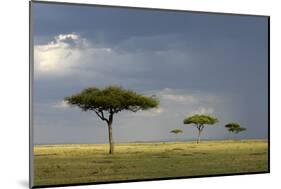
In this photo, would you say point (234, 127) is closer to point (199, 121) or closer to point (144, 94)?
point (199, 121)

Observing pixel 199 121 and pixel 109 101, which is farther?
pixel 199 121

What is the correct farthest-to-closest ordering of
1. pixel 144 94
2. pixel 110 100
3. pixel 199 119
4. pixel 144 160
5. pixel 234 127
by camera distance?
1. pixel 234 127
2. pixel 199 119
3. pixel 144 160
4. pixel 144 94
5. pixel 110 100

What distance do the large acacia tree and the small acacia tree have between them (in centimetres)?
62

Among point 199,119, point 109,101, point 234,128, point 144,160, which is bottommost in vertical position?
point 144,160

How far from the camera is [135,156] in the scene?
23.7 ft

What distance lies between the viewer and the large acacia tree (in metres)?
6.93

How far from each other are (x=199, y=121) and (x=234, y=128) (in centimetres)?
59

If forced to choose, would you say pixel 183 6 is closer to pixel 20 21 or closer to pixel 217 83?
pixel 217 83

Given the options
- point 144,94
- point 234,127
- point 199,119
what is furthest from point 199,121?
point 144,94

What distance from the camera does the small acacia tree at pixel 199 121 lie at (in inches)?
294

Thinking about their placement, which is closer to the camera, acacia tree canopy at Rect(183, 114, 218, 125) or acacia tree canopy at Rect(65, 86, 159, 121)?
acacia tree canopy at Rect(65, 86, 159, 121)

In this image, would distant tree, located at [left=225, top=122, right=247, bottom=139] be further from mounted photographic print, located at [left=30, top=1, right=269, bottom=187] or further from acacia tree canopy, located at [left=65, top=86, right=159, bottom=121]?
acacia tree canopy, located at [left=65, top=86, right=159, bottom=121]

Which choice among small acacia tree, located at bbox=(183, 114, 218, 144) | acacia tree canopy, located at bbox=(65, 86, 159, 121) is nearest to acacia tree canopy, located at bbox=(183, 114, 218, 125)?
small acacia tree, located at bbox=(183, 114, 218, 144)

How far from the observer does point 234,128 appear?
777 centimetres
